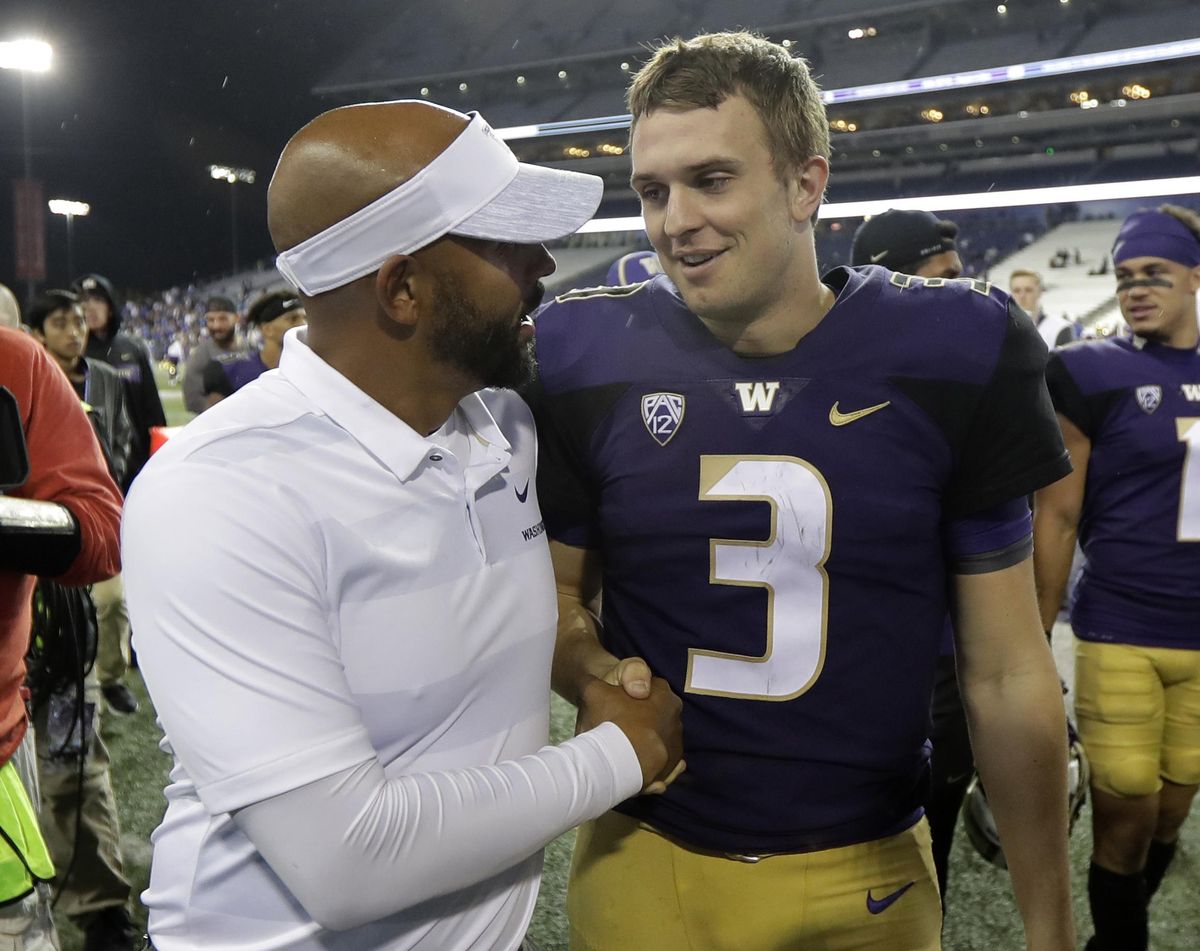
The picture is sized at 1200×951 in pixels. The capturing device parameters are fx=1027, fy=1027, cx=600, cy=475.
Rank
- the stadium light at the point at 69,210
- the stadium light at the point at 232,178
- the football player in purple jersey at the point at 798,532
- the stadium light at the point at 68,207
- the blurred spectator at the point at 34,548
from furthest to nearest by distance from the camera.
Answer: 1. the stadium light at the point at 232,178
2. the stadium light at the point at 69,210
3. the stadium light at the point at 68,207
4. the blurred spectator at the point at 34,548
5. the football player in purple jersey at the point at 798,532

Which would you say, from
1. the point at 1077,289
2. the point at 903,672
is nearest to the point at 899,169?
the point at 1077,289

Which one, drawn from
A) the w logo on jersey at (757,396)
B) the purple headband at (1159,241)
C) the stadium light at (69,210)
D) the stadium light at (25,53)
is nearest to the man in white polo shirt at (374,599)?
the w logo on jersey at (757,396)

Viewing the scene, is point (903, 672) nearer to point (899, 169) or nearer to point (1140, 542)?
point (1140, 542)

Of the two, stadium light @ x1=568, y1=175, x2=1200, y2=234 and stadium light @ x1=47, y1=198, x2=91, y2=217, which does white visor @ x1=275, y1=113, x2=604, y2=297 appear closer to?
stadium light @ x1=568, y1=175, x2=1200, y2=234

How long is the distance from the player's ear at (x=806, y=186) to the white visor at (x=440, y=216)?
39 centimetres

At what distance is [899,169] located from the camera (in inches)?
929

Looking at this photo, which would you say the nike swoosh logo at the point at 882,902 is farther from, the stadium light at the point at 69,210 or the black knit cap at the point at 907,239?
→ the stadium light at the point at 69,210

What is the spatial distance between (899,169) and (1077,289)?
676 centimetres

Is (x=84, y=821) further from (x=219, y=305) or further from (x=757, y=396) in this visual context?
(x=219, y=305)

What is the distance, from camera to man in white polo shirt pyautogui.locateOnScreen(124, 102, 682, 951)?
927mm

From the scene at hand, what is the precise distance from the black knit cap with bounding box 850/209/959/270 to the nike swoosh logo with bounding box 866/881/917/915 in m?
2.02

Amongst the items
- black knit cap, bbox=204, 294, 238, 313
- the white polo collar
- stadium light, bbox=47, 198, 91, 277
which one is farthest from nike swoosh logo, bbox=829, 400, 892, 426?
stadium light, bbox=47, 198, 91, 277

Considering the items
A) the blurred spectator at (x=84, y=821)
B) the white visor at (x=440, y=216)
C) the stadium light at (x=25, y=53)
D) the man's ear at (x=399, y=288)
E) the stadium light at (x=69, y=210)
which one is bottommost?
the blurred spectator at (x=84, y=821)

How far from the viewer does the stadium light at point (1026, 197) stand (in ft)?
66.9
